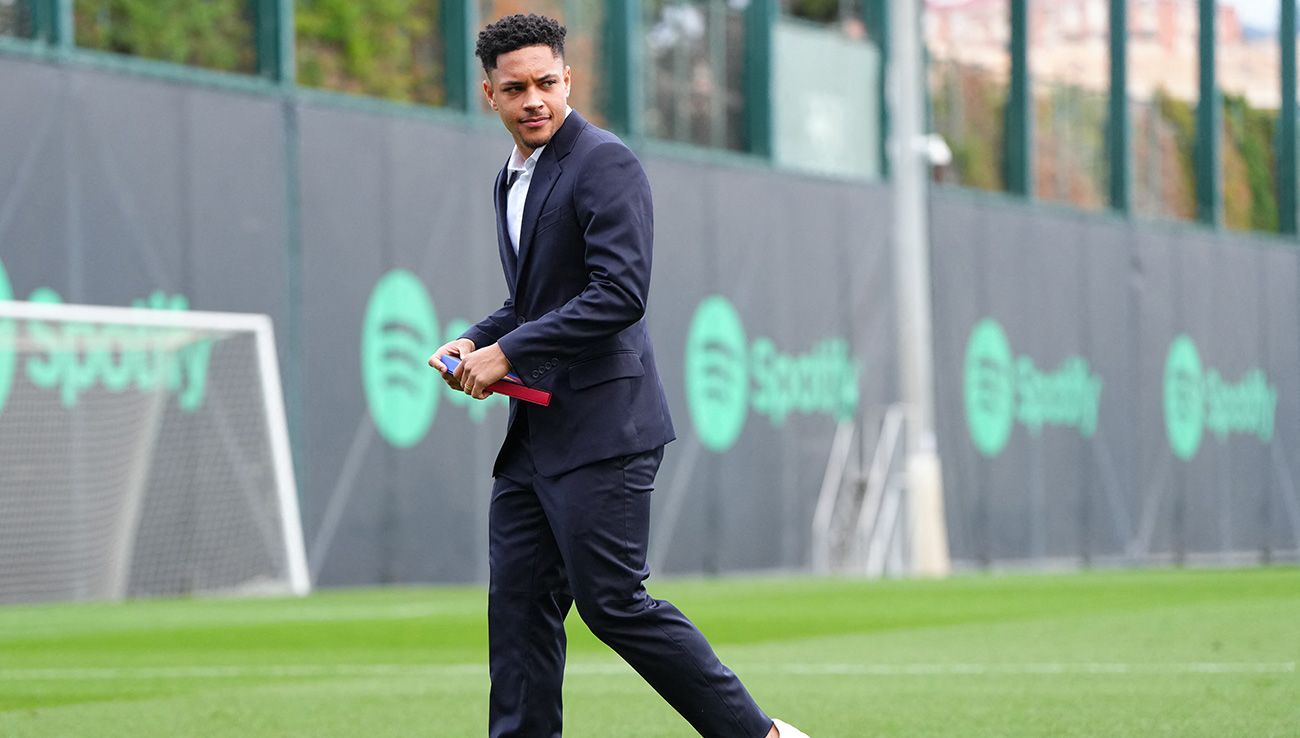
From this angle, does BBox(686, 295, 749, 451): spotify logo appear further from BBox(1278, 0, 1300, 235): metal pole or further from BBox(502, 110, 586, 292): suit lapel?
BBox(502, 110, 586, 292): suit lapel

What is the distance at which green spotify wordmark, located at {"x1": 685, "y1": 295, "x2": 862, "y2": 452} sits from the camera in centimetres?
2412

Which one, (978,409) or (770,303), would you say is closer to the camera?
(770,303)

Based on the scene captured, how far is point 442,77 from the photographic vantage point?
21.9 meters

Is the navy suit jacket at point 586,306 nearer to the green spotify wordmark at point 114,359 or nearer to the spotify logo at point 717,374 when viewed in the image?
the green spotify wordmark at point 114,359

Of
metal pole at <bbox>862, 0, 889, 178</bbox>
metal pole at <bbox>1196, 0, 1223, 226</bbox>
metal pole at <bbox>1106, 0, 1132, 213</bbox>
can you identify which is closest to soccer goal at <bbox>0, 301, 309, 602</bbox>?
metal pole at <bbox>862, 0, 889, 178</bbox>

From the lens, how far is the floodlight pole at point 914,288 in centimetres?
2208

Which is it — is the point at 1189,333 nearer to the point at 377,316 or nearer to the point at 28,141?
the point at 377,316

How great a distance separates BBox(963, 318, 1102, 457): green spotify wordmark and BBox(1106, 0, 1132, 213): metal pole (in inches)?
121

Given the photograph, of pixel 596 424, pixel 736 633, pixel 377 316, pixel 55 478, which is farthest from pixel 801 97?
pixel 596 424

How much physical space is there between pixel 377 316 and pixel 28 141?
13.5 ft

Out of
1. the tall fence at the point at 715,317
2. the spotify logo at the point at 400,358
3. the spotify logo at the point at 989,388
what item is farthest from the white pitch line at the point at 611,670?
the spotify logo at the point at 989,388

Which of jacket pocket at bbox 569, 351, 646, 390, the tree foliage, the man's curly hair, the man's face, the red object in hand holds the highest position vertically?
Answer: the tree foliage

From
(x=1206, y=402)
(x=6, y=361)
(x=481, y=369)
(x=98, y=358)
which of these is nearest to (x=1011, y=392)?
(x=1206, y=402)

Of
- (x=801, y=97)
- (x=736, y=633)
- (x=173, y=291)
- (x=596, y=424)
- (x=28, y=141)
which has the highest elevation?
(x=801, y=97)
